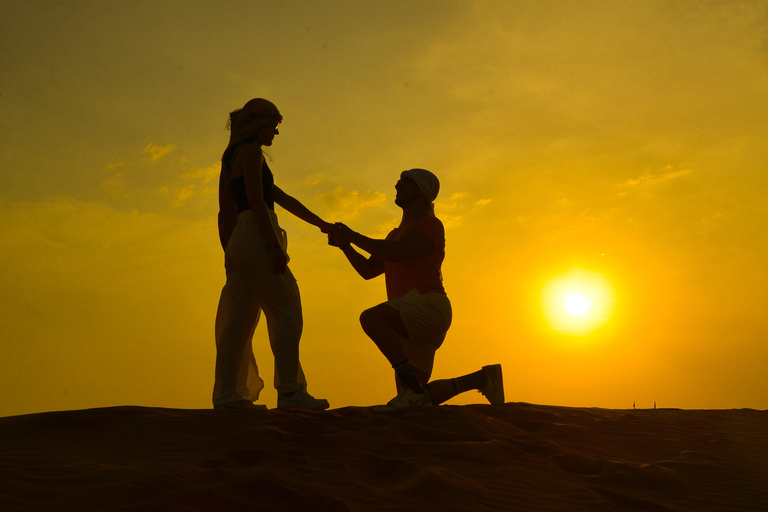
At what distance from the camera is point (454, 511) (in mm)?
3721

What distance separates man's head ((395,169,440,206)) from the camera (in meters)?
6.83

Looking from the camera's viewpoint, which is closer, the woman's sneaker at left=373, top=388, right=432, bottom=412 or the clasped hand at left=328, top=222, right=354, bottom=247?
the woman's sneaker at left=373, top=388, right=432, bottom=412

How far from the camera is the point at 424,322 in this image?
641 cm

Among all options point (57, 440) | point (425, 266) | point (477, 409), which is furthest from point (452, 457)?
point (57, 440)

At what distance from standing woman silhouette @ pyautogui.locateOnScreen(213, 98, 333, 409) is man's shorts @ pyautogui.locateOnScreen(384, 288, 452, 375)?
1006 millimetres

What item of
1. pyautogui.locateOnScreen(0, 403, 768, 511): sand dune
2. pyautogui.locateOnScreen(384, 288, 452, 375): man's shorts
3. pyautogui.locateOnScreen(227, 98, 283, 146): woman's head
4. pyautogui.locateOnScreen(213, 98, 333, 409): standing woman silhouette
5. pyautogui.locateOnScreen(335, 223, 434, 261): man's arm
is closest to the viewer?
pyautogui.locateOnScreen(0, 403, 768, 511): sand dune

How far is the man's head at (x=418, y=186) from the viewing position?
683 cm

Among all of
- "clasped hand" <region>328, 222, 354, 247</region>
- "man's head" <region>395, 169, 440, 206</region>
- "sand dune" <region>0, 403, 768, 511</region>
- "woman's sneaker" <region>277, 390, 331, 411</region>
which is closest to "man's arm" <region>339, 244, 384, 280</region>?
"clasped hand" <region>328, 222, 354, 247</region>

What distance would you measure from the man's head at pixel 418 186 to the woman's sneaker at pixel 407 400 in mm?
1867

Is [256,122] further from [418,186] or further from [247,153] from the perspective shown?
[418,186]

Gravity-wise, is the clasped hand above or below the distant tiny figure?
above

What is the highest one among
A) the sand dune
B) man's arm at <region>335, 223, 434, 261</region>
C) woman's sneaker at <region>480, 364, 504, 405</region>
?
man's arm at <region>335, 223, 434, 261</region>

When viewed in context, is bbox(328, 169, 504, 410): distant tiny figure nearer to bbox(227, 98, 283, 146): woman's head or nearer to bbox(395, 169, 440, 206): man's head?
bbox(395, 169, 440, 206): man's head

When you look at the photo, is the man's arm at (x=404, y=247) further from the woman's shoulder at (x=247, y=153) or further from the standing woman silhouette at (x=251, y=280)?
the woman's shoulder at (x=247, y=153)
